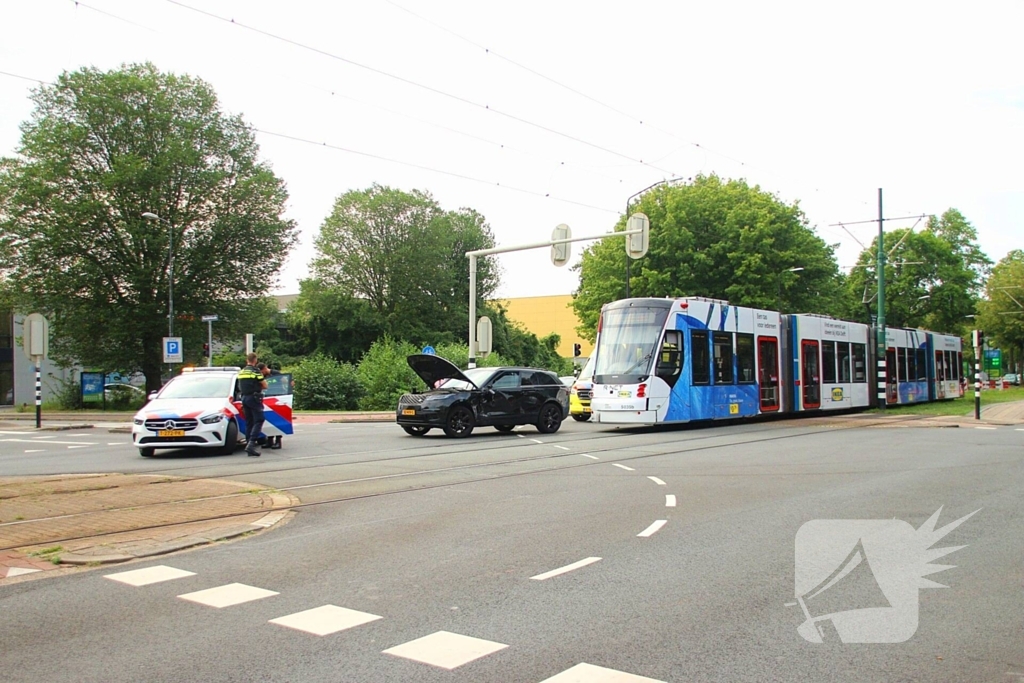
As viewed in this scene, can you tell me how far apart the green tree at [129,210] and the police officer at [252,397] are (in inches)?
1095

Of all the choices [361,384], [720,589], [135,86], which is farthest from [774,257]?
[720,589]

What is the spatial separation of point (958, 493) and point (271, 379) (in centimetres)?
1159

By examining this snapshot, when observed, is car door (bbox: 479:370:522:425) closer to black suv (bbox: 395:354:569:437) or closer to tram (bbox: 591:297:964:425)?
black suv (bbox: 395:354:569:437)

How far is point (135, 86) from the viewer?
132 ft

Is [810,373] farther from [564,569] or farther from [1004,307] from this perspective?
[1004,307]

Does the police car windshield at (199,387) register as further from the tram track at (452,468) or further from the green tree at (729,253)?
the green tree at (729,253)

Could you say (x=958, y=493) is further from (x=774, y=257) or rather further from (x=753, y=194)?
(x=753, y=194)

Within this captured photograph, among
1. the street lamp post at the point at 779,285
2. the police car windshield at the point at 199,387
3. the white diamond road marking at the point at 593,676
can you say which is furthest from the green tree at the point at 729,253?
the white diamond road marking at the point at 593,676

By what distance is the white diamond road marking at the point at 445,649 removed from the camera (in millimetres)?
4374

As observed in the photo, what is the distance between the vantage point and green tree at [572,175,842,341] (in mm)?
42094

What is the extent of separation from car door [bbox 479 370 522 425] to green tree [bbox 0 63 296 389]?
2526 cm

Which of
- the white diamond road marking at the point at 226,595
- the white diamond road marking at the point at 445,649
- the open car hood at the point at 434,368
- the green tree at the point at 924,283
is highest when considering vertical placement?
the green tree at the point at 924,283

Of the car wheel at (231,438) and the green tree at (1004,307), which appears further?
the green tree at (1004,307)
